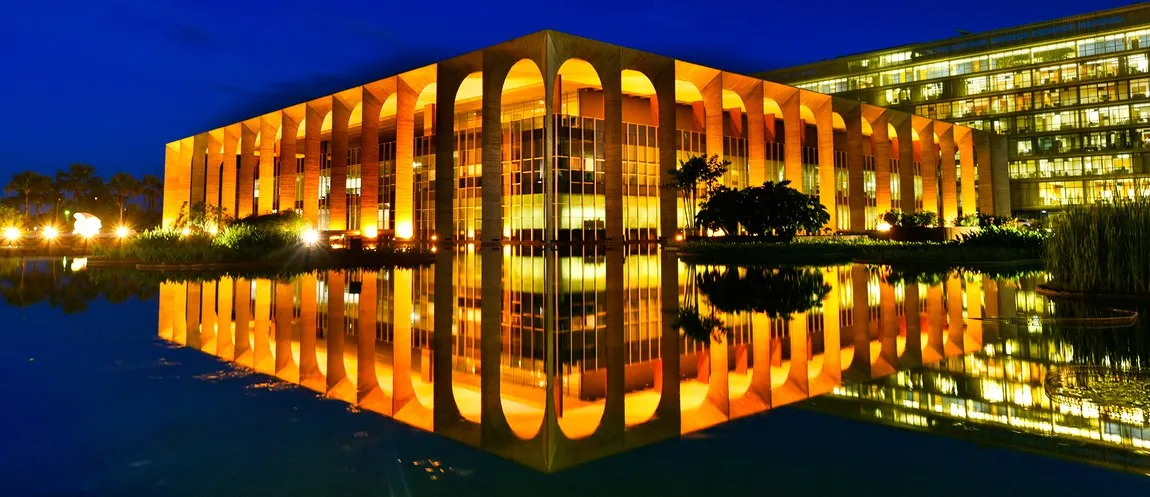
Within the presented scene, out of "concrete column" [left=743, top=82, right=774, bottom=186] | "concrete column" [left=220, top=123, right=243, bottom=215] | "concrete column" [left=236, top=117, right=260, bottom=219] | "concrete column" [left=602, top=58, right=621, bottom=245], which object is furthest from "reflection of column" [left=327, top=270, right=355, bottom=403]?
"concrete column" [left=220, top=123, right=243, bottom=215]

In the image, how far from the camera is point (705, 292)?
46.0 ft

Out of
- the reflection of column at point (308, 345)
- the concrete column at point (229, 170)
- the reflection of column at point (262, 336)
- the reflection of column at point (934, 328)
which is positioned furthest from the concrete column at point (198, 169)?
the reflection of column at point (934, 328)

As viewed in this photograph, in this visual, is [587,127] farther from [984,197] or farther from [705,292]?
[984,197]

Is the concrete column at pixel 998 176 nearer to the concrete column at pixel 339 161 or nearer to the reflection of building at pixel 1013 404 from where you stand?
the concrete column at pixel 339 161

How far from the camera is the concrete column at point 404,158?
4684cm

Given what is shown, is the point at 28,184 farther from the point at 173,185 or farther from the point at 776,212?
the point at 776,212

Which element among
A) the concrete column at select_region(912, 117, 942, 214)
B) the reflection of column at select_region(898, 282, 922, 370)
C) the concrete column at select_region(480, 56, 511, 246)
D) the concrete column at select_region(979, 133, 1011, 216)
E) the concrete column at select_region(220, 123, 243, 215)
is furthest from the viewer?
the concrete column at select_region(979, 133, 1011, 216)

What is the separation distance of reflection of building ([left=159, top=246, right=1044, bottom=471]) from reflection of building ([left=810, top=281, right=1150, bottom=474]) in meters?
0.36

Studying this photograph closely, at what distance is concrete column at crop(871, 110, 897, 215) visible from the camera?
196 feet

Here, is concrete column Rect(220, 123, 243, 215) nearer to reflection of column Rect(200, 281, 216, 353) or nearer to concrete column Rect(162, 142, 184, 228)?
concrete column Rect(162, 142, 184, 228)

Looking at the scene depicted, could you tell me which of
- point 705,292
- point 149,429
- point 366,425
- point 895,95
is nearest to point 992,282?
point 705,292

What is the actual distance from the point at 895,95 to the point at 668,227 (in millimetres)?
60231

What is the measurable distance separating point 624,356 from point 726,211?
88.9ft

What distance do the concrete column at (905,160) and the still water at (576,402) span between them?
2160 inches
